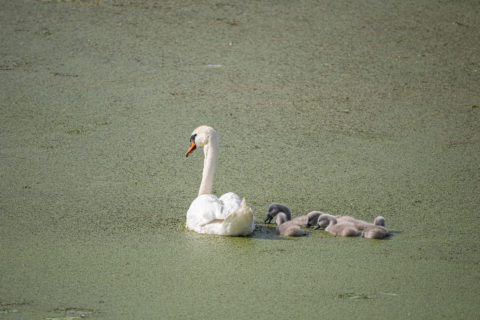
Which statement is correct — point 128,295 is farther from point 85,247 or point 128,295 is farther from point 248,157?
point 248,157

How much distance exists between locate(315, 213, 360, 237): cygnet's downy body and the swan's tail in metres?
0.42

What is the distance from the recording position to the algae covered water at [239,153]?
3576mm

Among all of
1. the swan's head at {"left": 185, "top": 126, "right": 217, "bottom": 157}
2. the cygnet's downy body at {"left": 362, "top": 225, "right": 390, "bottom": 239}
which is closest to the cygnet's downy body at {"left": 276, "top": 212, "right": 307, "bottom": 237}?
the cygnet's downy body at {"left": 362, "top": 225, "right": 390, "bottom": 239}

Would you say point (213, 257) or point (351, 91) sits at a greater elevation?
point (351, 91)

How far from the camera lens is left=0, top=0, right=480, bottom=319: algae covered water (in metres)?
3.58

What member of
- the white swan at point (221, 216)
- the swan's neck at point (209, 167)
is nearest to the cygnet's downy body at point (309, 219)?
the white swan at point (221, 216)

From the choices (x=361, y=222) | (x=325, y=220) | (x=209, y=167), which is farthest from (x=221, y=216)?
(x=361, y=222)

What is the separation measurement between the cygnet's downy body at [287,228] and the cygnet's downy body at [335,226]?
0.41 feet

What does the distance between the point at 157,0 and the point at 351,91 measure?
9.62ft

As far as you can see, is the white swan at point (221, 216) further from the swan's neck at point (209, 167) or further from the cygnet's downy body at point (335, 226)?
the cygnet's downy body at point (335, 226)

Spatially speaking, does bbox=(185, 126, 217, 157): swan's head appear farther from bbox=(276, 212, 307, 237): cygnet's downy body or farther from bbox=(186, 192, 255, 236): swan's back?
bbox=(276, 212, 307, 237): cygnet's downy body

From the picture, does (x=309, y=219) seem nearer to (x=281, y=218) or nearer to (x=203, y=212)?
(x=281, y=218)

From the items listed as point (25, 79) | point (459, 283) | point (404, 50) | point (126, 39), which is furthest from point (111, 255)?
point (404, 50)

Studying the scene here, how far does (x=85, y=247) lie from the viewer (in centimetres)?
401
